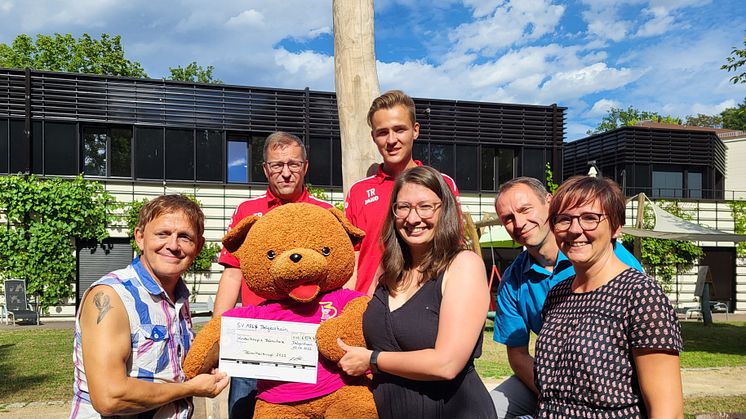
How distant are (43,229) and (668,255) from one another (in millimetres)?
19208

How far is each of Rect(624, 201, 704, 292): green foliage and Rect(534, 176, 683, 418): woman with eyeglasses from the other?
63.0ft

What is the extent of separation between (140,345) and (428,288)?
1239mm

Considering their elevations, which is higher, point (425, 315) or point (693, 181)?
point (693, 181)

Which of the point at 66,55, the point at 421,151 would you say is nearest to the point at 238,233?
the point at 421,151

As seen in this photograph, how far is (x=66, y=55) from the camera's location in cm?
3159

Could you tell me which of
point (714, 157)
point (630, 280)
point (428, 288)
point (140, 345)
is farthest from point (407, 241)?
point (714, 157)

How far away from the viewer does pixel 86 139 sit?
54.6ft

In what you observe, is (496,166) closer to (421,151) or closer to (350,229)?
(421,151)

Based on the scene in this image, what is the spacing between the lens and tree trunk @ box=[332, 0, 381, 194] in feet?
15.7

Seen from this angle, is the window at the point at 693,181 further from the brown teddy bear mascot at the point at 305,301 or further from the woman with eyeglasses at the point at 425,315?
the brown teddy bear mascot at the point at 305,301

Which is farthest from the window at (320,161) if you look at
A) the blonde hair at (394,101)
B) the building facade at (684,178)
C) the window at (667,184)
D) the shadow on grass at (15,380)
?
the blonde hair at (394,101)

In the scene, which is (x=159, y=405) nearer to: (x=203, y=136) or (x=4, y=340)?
(x=4, y=340)

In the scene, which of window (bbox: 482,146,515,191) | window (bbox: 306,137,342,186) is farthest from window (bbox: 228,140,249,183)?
window (bbox: 482,146,515,191)

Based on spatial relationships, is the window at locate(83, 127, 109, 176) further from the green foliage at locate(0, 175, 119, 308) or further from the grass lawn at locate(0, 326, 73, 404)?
the grass lawn at locate(0, 326, 73, 404)
